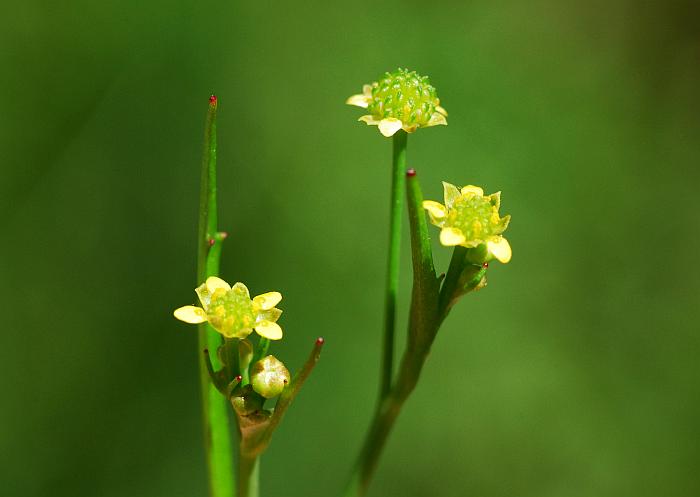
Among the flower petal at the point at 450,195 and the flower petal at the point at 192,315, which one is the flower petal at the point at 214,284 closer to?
the flower petal at the point at 192,315

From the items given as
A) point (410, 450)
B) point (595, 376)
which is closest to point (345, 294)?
point (410, 450)

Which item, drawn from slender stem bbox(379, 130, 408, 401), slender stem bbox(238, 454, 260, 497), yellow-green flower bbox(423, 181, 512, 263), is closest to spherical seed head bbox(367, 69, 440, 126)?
slender stem bbox(379, 130, 408, 401)

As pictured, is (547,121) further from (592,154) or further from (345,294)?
(345,294)

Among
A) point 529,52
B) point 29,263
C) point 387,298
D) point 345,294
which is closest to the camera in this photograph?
point 387,298

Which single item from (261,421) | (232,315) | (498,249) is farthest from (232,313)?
(498,249)

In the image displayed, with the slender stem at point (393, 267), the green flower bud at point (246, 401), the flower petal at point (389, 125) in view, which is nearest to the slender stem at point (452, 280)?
the slender stem at point (393, 267)

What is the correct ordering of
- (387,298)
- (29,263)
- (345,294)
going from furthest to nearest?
1. (345,294)
2. (29,263)
3. (387,298)
